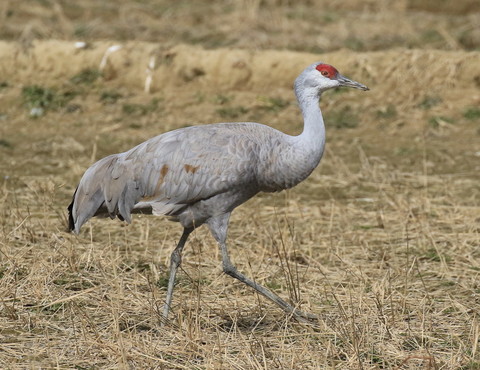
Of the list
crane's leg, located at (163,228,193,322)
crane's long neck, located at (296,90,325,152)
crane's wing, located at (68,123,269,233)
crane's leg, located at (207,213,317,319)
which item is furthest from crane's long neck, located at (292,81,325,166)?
crane's leg, located at (163,228,193,322)

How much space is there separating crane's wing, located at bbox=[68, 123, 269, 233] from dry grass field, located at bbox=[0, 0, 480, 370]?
439mm

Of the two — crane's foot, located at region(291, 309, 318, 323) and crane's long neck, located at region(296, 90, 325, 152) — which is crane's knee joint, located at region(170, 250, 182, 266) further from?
crane's long neck, located at region(296, 90, 325, 152)

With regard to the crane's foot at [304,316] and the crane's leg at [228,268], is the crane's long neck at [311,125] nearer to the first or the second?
the crane's leg at [228,268]

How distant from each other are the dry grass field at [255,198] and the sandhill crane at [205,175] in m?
0.33

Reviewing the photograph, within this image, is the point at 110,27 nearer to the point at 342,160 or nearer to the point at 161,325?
the point at 342,160

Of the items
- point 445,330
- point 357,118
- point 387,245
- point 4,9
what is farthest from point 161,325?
point 4,9

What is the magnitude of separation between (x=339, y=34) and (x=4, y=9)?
15.6ft

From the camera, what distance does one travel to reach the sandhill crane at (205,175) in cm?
487

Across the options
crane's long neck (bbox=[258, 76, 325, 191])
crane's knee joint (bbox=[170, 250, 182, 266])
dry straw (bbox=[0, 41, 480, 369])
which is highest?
crane's long neck (bbox=[258, 76, 325, 191])

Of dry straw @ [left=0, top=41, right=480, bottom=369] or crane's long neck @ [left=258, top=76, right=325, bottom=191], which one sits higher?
crane's long neck @ [left=258, top=76, right=325, bottom=191]

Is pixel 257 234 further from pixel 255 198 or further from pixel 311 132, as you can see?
pixel 311 132

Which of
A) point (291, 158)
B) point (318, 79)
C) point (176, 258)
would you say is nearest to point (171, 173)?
point (176, 258)

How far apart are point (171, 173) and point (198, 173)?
157 millimetres

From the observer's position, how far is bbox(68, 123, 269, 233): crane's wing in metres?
4.86
